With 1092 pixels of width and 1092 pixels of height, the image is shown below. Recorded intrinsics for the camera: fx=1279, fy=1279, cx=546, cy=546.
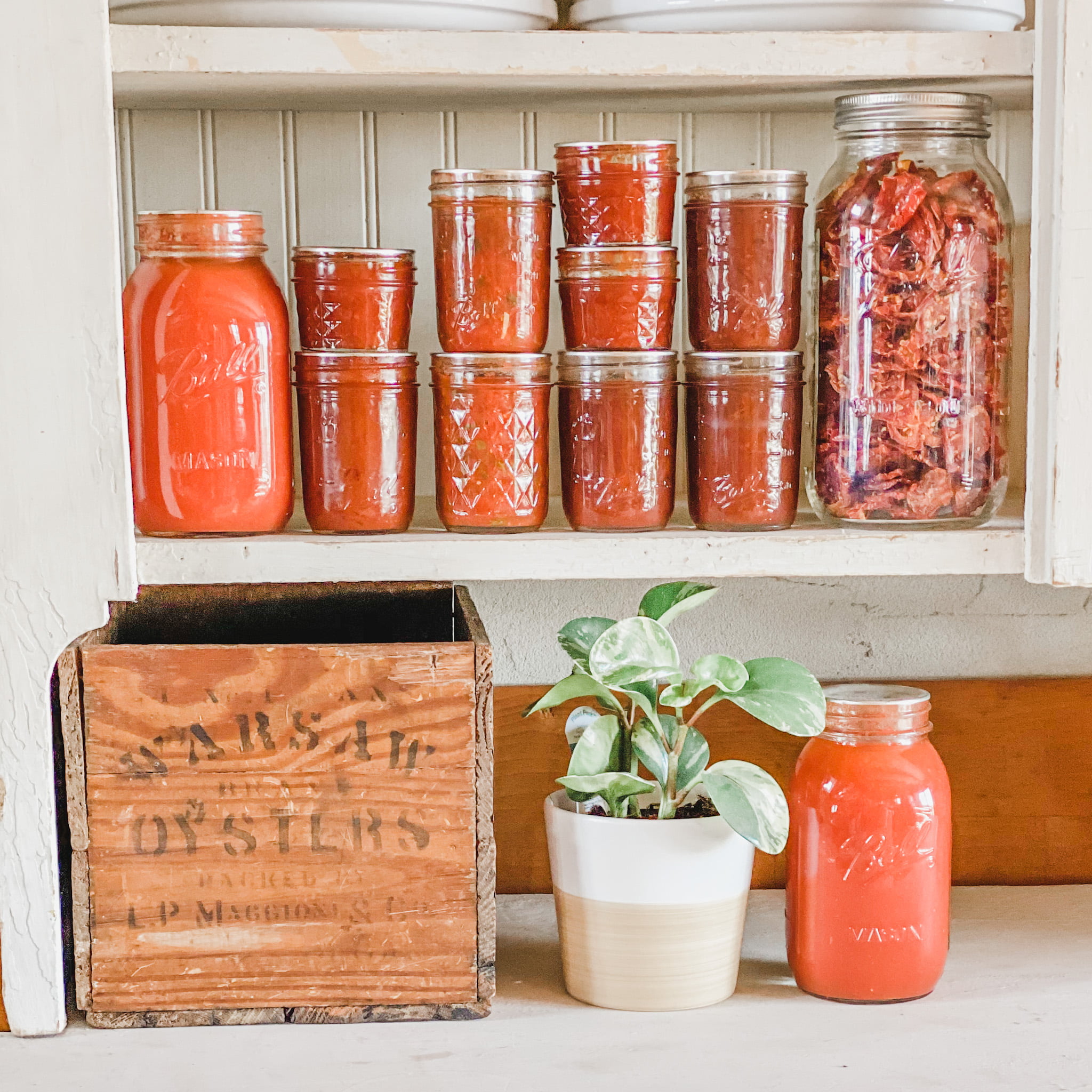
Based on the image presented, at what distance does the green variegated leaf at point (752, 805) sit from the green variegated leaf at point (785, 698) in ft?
0.15

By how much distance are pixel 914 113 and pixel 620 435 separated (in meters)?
0.32

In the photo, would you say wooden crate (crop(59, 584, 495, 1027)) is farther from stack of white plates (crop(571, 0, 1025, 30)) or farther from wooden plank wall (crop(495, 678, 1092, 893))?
stack of white plates (crop(571, 0, 1025, 30))

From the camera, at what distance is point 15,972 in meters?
0.92

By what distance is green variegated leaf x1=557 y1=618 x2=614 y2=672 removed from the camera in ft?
3.27

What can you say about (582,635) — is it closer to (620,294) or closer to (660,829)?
(660,829)

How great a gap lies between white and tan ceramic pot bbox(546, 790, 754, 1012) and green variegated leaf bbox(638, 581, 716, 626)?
158 millimetres

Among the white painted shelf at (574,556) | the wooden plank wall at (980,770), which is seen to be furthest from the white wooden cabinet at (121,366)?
the wooden plank wall at (980,770)

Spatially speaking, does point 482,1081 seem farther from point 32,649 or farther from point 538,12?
point 538,12

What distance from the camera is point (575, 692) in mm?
963

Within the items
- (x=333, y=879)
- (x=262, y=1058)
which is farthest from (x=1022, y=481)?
(x=262, y=1058)

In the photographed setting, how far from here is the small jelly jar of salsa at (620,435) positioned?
96 centimetres

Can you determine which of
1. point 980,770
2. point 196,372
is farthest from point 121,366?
point 980,770

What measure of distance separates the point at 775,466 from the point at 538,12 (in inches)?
14.9

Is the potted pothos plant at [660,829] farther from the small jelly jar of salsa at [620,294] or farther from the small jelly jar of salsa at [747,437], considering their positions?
the small jelly jar of salsa at [620,294]
